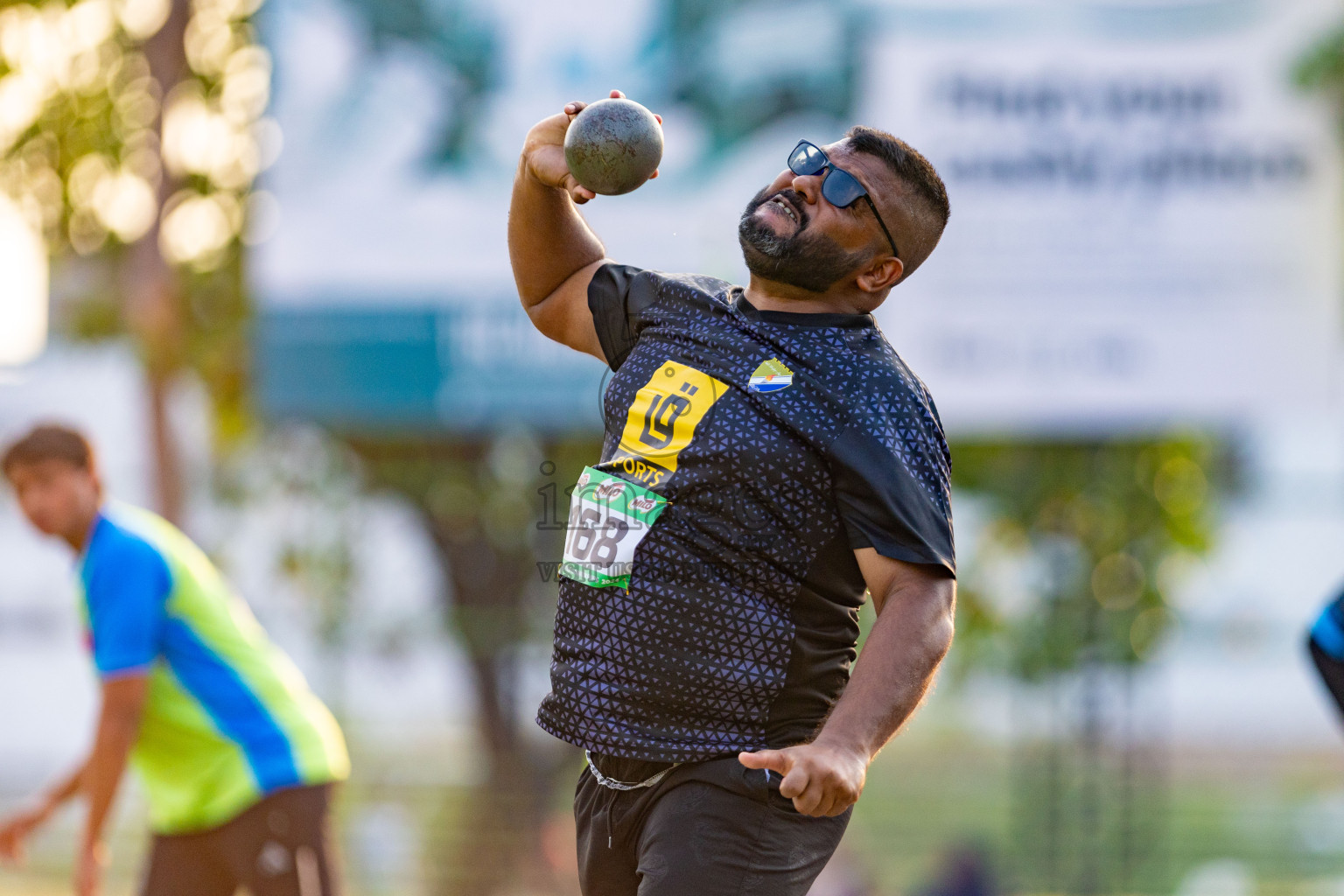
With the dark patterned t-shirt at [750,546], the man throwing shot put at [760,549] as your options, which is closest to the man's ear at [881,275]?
the man throwing shot put at [760,549]

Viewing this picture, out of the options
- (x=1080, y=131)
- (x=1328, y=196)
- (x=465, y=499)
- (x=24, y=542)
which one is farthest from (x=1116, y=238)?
(x=24, y=542)

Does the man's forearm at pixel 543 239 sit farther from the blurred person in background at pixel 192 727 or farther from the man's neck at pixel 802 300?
the blurred person in background at pixel 192 727

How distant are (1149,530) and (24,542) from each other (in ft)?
22.1

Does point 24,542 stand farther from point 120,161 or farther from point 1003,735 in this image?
point 1003,735

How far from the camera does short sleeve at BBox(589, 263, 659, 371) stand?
277 cm

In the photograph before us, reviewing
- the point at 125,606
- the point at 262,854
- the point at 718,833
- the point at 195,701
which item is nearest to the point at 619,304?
the point at 718,833

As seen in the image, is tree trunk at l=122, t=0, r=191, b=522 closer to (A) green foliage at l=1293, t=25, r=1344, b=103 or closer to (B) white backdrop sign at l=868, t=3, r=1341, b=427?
(B) white backdrop sign at l=868, t=3, r=1341, b=427

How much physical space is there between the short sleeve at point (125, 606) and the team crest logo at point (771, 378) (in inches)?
83.8

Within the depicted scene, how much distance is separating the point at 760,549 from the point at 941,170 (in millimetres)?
4986

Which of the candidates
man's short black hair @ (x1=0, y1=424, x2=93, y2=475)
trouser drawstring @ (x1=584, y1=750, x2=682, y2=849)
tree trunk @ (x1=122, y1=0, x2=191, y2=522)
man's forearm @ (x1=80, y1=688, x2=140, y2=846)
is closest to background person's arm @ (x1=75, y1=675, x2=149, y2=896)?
man's forearm @ (x1=80, y1=688, x2=140, y2=846)

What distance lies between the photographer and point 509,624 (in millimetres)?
8055

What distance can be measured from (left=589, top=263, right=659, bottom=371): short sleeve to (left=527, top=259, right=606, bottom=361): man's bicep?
0.02 m

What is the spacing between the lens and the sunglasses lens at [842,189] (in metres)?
2.51

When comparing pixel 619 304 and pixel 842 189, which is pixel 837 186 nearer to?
pixel 842 189
